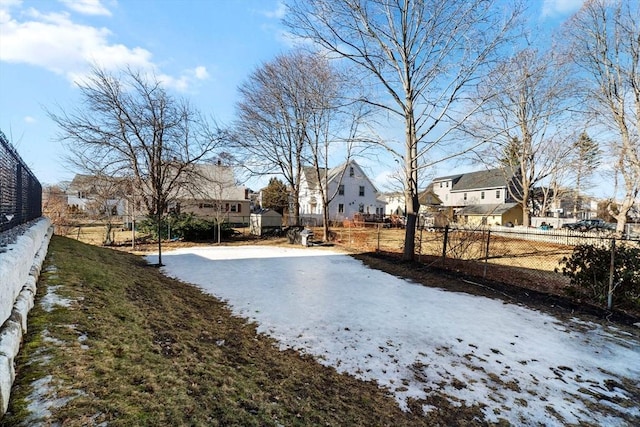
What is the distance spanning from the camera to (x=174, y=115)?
17.1 m

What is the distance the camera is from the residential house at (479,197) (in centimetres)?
3466

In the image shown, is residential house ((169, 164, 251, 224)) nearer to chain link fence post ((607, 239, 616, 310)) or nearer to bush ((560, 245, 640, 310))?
bush ((560, 245, 640, 310))

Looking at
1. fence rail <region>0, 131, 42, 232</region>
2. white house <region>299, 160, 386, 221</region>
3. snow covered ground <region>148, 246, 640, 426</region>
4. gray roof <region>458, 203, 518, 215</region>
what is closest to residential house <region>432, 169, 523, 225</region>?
gray roof <region>458, 203, 518, 215</region>

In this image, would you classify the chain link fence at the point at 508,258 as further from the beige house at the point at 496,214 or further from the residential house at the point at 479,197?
the beige house at the point at 496,214

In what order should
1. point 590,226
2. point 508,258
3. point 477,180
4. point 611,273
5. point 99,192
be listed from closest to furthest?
point 611,273
point 508,258
point 99,192
point 590,226
point 477,180

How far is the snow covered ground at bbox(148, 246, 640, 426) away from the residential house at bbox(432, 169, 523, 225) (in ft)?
85.1

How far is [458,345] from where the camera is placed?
4094 mm

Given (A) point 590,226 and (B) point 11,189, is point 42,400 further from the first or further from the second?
(A) point 590,226

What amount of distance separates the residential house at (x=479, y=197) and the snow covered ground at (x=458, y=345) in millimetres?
25952

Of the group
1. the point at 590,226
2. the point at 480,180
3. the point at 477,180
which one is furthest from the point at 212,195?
the point at 477,180

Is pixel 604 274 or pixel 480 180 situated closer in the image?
pixel 604 274

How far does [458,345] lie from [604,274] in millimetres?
4322

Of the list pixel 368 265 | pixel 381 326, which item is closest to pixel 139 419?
pixel 381 326

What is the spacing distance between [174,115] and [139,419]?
59.6 feet
